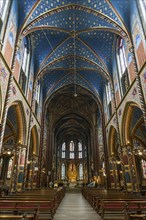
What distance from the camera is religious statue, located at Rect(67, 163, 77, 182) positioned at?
46.4m

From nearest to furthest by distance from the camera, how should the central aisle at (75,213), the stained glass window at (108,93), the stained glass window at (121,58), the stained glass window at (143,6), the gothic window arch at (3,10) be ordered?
the central aisle at (75,213) → the gothic window arch at (3,10) → the stained glass window at (143,6) → the stained glass window at (121,58) → the stained glass window at (108,93)

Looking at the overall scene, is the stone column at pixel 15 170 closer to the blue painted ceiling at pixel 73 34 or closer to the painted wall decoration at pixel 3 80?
the painted wall decoration at pixel 3 80

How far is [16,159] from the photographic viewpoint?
14.8 m

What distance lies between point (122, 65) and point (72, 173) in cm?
3792

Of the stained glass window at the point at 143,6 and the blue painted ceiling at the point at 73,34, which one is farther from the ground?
the blue painted ceiling at the point at 73,34

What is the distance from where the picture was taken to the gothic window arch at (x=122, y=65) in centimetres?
1605

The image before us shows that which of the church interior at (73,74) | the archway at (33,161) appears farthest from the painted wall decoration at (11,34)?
the archway at (33,161)

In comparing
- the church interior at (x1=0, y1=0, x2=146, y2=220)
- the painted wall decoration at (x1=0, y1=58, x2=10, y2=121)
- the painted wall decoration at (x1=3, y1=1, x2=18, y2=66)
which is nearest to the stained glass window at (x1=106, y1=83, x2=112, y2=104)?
the church interior at (x1=0, y1=0, x2=146, y2=220)

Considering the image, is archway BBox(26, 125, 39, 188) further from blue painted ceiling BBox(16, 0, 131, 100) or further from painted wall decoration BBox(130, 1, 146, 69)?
painted wall decoration BBox(130, 1, 146, 69)

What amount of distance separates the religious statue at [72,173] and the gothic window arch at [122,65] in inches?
1439

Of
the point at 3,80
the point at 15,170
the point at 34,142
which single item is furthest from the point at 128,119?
the point at 34,142

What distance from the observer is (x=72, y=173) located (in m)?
47.2

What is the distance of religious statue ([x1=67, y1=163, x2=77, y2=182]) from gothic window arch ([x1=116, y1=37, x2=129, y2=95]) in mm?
36538

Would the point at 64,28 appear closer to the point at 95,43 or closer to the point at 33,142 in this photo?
the point at 95,43
